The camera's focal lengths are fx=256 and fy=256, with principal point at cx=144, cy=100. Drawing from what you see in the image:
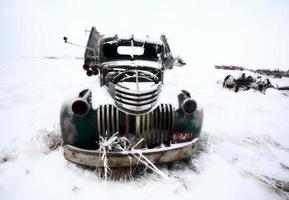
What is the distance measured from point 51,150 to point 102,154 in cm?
158

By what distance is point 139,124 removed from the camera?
3438mm

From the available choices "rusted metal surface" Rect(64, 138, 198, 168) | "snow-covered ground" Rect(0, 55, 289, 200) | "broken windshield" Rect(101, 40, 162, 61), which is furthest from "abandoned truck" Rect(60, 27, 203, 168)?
"broken windshield" Rect(101, 40, 162, 61)

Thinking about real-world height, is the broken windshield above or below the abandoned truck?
above

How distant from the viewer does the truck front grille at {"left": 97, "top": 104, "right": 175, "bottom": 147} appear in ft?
11.2

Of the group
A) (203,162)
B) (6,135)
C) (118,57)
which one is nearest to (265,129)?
(203,162)

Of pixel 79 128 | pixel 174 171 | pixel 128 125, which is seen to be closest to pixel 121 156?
pixel 128 125

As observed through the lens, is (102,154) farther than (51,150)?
No

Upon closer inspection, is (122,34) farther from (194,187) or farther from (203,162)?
(194,187)

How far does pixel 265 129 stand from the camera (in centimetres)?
604

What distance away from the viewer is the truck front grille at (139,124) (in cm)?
340

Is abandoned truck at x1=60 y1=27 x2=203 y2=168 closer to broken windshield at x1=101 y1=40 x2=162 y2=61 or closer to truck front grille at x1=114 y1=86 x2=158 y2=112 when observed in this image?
truck front grille at x1=114 y1=86 x2=158 y2=112

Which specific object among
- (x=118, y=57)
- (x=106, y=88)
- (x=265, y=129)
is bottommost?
(x=265, y=129)

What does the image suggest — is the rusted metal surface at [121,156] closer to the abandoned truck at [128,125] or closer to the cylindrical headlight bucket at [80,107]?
the abandoned truck at [128,125]

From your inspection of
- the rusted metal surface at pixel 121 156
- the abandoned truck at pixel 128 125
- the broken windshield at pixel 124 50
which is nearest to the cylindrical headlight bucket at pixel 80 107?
the abandoned truck at pixel 128 125
